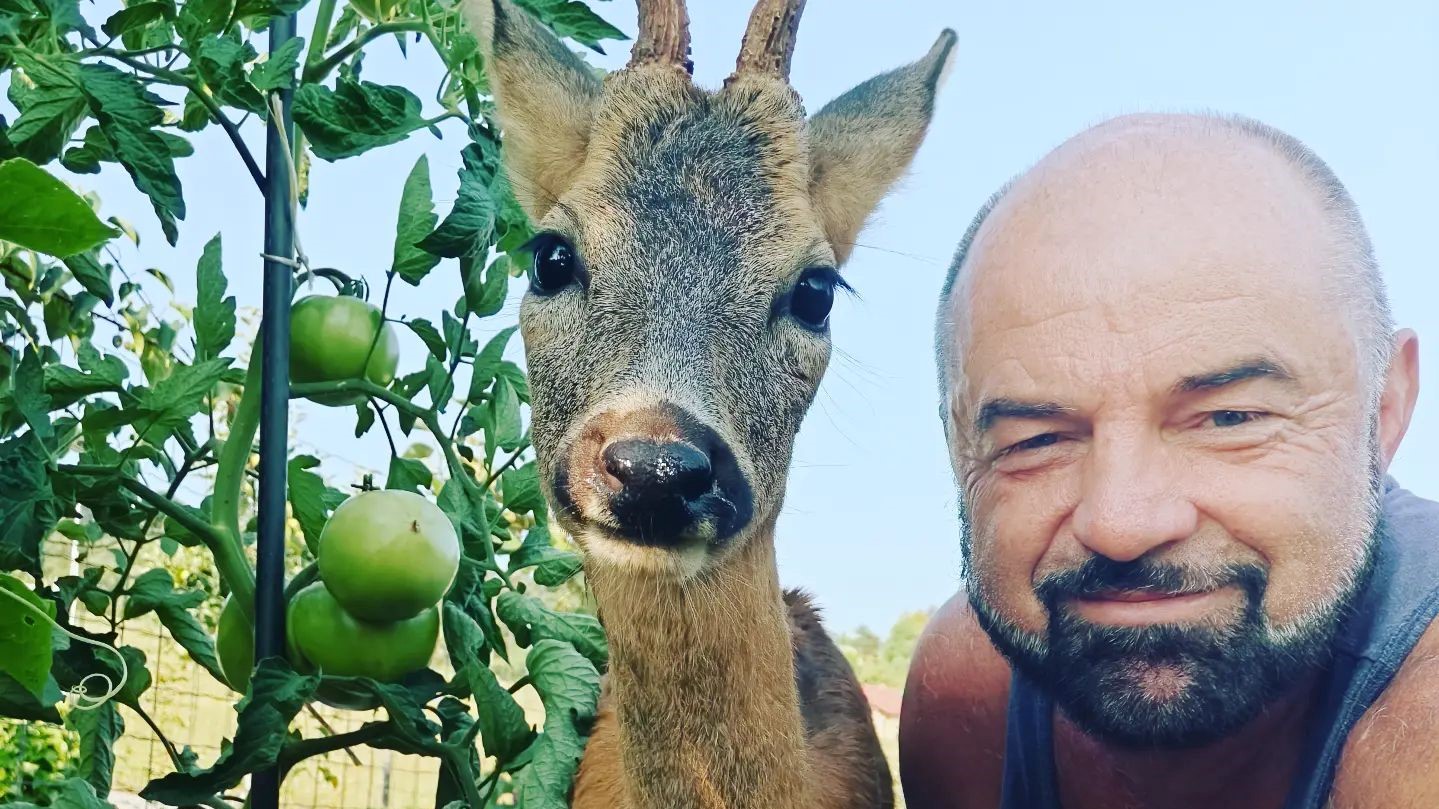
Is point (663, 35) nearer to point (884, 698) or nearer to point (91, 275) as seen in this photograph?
point (91, 275)

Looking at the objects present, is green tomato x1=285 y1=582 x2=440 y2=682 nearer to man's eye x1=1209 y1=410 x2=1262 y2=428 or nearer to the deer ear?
the deer ear

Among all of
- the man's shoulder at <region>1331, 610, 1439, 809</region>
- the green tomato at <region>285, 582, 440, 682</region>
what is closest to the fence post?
the green tomato at <region>285, 582, 440, 682</region>

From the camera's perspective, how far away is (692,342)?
3.24ft

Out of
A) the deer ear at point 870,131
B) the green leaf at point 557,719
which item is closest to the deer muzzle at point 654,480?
the green leaf at point 557,719

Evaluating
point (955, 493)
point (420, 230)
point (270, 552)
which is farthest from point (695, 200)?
point (270, 552)

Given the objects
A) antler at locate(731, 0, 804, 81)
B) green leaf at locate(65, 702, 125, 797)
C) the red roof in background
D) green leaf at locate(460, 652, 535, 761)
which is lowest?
green leaf at locate(65, 702, 125, 797)

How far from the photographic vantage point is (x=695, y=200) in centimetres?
107

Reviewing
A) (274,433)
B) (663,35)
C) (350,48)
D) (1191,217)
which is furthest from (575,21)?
(1191,217)

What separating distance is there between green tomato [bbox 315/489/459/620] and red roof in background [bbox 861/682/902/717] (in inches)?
21.1

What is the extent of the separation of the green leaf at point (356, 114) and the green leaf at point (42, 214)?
383 mm

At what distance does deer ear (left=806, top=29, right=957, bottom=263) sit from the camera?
1186 millimetres

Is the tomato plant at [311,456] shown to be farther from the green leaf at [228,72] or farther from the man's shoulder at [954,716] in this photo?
the man's shoulder at [954,716]

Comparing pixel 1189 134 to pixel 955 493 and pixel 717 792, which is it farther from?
pixel 717 792

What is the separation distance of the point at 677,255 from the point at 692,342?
0.29ft
